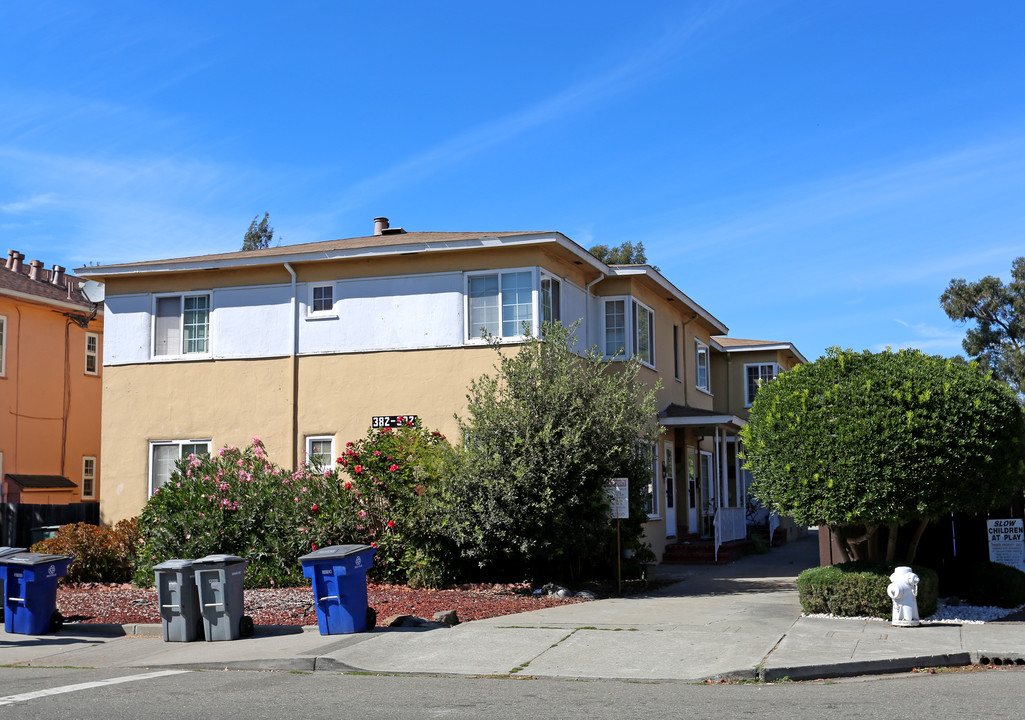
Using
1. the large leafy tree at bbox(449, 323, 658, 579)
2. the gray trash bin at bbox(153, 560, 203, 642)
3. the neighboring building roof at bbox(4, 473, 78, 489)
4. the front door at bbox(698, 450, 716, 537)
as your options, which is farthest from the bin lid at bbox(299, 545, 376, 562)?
the front door at bbox(698, 450, 716, 537)

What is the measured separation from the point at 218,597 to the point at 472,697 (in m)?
4.72

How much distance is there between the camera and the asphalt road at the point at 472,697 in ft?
25.0

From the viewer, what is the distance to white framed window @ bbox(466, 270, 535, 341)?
61.5 feet

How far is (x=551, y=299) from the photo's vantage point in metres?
19.3

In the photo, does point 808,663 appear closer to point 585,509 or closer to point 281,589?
point 585,509

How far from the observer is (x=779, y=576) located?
1875 centimetres

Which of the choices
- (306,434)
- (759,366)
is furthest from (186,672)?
(759,366)

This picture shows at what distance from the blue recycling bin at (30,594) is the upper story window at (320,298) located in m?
8.29

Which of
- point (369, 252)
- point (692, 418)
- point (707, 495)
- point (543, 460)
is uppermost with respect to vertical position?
point (369, 252)

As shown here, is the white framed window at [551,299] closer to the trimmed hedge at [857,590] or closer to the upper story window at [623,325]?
the upper story window at [623,325]

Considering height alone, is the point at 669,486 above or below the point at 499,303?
below

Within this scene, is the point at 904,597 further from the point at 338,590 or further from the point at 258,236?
the point at 258,236

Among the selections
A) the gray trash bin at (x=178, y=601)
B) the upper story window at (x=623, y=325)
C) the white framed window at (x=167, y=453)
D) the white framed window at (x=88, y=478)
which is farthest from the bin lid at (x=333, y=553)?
the white framed window at (x=88, y=478)

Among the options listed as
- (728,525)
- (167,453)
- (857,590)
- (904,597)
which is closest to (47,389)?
(167,453)
